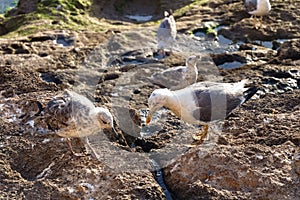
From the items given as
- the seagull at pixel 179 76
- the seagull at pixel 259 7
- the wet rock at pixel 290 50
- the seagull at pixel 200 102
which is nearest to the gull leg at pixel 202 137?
the seagull at pixel 200 102

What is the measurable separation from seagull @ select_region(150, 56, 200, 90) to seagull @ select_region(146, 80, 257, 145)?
4.66 feet

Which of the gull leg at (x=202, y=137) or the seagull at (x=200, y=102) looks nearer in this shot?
the seagull at (x=200, y=102)

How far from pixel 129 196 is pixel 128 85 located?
306 centimetres

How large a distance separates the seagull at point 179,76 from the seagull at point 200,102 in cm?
142

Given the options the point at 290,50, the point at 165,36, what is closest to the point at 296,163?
the point at 290,50

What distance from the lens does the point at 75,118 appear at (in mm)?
5461

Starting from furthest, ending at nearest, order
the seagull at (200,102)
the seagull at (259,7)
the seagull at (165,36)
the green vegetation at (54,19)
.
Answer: the green vegetation at (54,19), the seagull at (259,7), the seagull at (165,36), the seagull at (200,102)

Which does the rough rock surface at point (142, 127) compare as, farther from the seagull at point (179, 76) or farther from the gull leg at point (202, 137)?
the seagull at point (179, 76)

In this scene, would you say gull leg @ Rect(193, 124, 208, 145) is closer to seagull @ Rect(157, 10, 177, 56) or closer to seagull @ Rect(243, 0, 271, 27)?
seagull @ Rect(157, 10, 177, 56)

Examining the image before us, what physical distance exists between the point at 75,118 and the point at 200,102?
1547 millimetres

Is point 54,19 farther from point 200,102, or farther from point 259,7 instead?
point 200,102

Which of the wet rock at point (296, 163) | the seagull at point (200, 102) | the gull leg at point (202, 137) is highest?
the seagull at point (200, 102)

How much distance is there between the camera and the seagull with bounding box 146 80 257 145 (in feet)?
18.8

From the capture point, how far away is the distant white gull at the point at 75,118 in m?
5.48
